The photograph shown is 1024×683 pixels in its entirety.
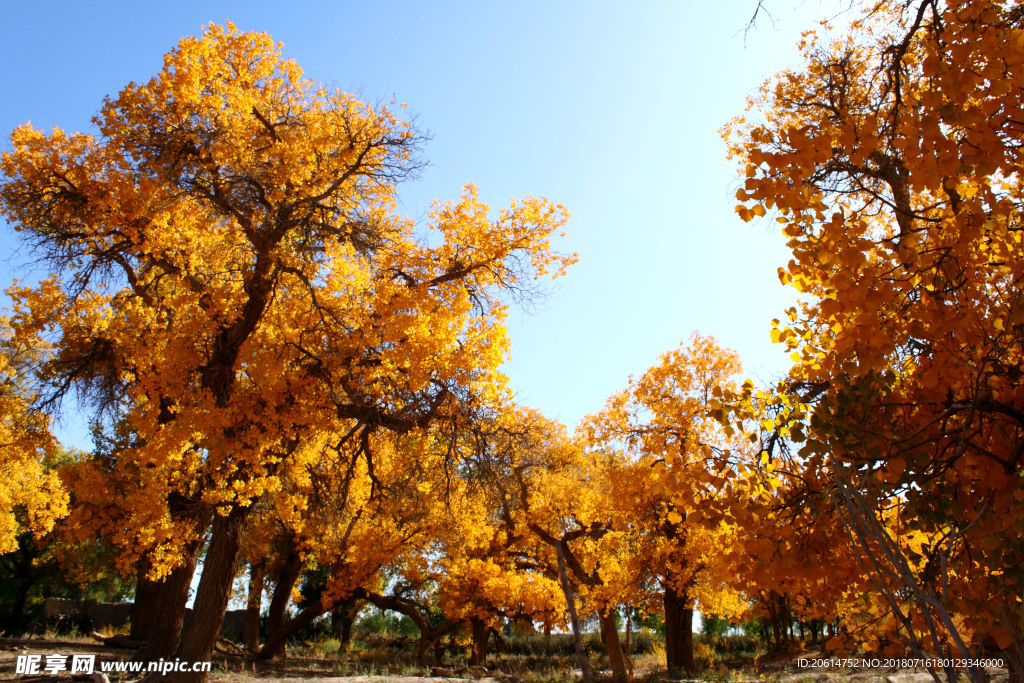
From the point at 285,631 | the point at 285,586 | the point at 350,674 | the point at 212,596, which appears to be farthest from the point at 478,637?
the point at 212,596

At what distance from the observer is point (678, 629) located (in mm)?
14414

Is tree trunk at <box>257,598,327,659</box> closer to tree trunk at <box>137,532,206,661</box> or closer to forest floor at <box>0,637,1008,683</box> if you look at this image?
forest floor at <box>0,637,1008,683</box>

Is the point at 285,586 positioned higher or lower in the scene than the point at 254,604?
higher

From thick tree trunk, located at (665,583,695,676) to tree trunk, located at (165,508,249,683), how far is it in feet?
31.6

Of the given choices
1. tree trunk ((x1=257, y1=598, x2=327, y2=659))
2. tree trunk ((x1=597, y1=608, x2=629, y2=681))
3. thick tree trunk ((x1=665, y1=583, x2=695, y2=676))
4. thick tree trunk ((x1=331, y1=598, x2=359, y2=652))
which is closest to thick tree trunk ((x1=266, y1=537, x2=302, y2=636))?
tree trunk ((x1=257, y1=598, x2=327, y2=659))

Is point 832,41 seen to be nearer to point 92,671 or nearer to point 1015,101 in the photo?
point 1015,101

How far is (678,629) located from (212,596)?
425 inches

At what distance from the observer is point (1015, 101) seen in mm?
2584

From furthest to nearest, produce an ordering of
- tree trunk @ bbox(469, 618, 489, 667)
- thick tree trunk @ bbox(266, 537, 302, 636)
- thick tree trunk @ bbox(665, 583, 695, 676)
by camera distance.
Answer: thick tree trunk @ bbox(266, 537, 302, 636)
tree trunk @ bbox(469, 618, 489, 667)
thick tree trunk @ bbox(665, 583, 695, 676)

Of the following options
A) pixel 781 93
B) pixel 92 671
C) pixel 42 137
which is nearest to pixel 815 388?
pixel 781 93

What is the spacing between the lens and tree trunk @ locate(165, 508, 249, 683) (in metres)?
8.63

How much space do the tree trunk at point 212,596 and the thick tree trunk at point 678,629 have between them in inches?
379

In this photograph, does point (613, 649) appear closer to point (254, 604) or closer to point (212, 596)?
point (212, 596)

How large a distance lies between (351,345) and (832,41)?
8829mm
